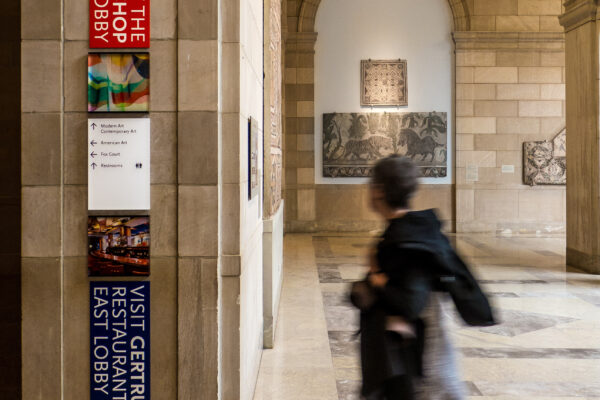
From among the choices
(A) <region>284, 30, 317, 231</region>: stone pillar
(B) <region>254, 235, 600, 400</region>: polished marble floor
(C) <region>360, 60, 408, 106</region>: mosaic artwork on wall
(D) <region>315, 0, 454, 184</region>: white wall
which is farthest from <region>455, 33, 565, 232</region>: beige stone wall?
(B) <region>254, 235, 600, 400</region>: polished marble floor

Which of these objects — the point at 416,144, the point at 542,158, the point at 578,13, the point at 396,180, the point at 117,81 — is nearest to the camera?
the point at 396,180

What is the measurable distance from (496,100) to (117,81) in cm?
1226

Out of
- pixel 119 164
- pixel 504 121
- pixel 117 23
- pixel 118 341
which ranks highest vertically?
pixel 504 121

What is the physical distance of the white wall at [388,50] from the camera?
13891mm

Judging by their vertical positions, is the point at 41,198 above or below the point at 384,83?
below

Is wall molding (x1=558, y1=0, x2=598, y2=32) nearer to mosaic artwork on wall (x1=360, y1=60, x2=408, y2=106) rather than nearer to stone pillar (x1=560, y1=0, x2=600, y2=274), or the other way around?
stone pillar (x1=560, y1=0, x2=600, y2=274)

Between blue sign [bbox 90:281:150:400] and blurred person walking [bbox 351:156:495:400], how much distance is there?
1415mm

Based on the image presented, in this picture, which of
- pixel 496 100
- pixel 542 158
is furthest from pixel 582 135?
pixel 496 100

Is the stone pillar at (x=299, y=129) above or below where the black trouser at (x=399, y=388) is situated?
above

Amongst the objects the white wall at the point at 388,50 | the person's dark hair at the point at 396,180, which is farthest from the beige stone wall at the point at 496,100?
the person's dark hair at the point at 396,180

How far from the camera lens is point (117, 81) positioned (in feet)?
9.83

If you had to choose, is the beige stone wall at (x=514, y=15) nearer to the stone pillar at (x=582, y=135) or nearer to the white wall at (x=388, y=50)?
the white wall at (x=388, y=50)

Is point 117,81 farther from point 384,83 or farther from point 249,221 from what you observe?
point 384,83

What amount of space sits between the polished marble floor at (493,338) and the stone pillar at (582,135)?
1.67 ft
